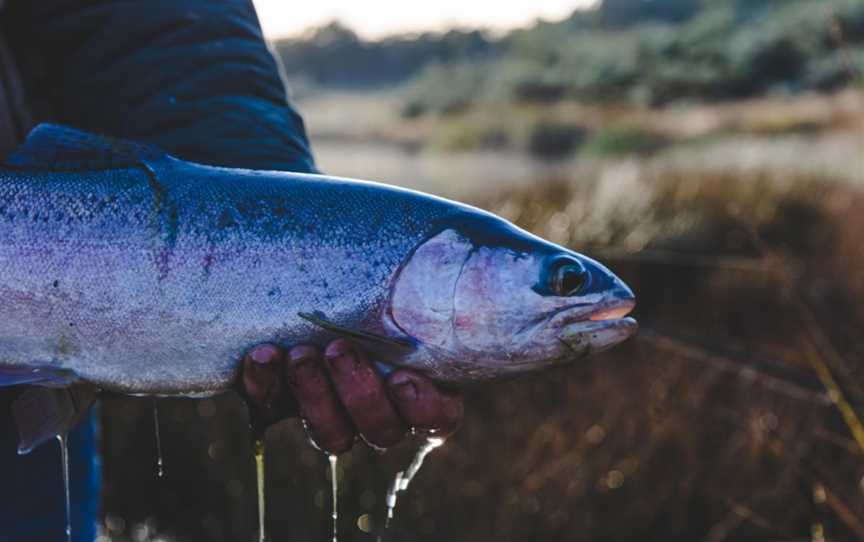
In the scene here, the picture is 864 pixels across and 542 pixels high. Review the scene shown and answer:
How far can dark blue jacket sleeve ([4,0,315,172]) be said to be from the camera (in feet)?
7.73

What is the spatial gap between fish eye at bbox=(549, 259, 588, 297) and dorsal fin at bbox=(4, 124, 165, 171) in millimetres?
911

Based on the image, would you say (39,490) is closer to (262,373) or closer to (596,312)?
(262,373)

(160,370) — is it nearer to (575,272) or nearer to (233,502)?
(575,272)

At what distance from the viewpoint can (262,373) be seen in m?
1.84

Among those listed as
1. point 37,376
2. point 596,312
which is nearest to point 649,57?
point 596,312

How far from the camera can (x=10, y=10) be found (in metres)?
2.40

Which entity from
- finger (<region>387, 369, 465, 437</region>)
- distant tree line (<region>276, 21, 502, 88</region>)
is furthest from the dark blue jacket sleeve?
distant tree line (<region>276, 21, 502, 88</region>)

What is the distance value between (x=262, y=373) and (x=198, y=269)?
257 mm

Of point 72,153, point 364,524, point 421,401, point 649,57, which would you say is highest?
point 72,153

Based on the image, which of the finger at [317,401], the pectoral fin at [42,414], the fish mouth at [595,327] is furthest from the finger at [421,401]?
the pectoral fin at [42,414]

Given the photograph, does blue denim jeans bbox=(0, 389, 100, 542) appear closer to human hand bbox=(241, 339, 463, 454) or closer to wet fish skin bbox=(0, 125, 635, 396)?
wet fish skin bbox=(0, 125, 635, 396)

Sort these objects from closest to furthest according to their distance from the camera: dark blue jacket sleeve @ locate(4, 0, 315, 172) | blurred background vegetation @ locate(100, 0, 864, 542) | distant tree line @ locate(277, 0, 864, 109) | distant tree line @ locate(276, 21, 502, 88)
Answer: dark blue jacket sleeve @ locate(4, 0, 315, 172), blurred background vegetation @ locate(100, 0, 864, 542), distant tree line @ locate(277, 0, 864, 109), distant tree line @ locate(276, 21, 502, 88)

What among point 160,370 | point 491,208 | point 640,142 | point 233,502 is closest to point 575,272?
point 160,370

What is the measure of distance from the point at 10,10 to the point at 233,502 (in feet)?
16.5
